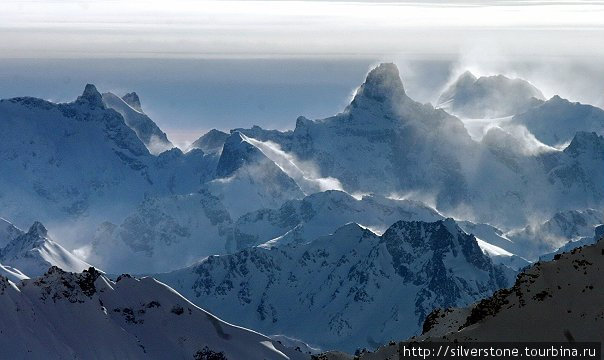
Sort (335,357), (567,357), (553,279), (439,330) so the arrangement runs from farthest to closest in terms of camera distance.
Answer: (335,357) → (439,330) → (553,279) → (567,357)

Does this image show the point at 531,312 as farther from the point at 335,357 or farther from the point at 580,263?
the point at 335,357

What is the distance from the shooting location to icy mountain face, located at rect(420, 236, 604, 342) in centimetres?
10350

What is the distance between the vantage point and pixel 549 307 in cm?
10550

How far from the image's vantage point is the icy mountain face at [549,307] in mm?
103500

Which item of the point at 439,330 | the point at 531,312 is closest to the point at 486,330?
the point at 531,312

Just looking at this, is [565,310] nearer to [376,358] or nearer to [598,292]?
[598,292]

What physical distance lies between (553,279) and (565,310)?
360 centimetres

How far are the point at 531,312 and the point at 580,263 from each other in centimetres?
631

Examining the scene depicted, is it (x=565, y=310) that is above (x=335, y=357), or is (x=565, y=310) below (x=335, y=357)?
below

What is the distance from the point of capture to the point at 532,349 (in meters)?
102

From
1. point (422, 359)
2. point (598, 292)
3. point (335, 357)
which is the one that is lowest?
point (422, 359)

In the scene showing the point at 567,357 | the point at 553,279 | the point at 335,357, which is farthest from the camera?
the point at 335,357

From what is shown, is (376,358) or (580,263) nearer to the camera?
(580,263)

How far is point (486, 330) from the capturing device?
106 m
